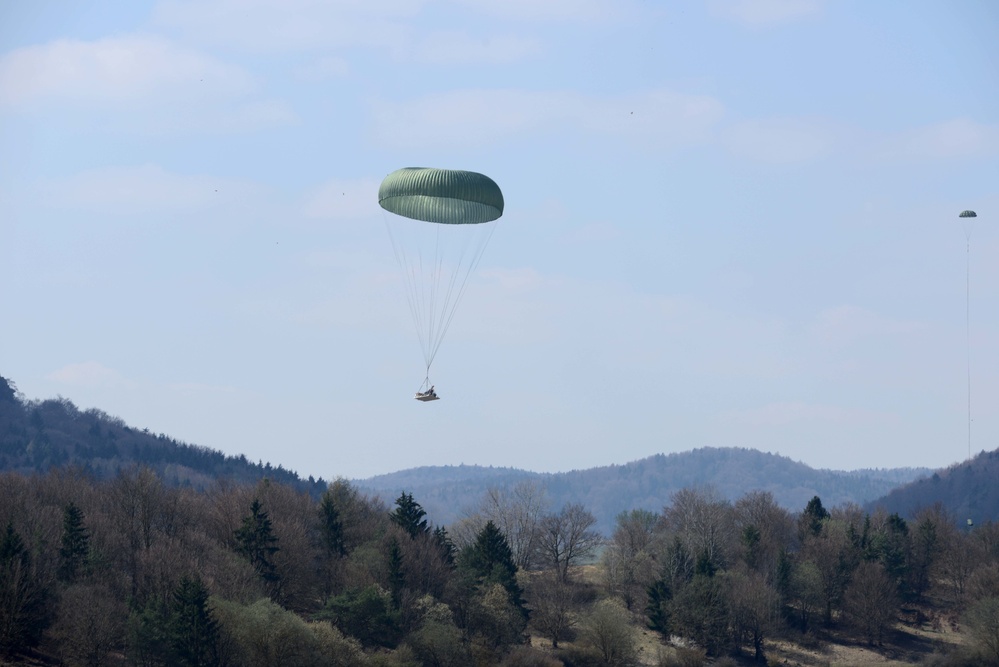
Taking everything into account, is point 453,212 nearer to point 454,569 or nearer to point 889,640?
point 454,569

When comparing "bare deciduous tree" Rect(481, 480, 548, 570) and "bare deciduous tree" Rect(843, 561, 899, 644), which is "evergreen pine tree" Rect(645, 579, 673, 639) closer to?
"bare deciduous tree" Rect(843, 561, 899, 644)

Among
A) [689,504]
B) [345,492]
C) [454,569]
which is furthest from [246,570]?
[689,504]

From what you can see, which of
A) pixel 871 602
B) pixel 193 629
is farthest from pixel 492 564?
pixel 871 602

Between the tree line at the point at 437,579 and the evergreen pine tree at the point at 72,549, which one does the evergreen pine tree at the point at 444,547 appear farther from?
→ the evergreen pine tree at the point at 72,549

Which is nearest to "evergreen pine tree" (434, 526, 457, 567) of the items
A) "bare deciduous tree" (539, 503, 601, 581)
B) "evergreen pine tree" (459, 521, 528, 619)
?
"evergreen pine tree" (459, 521, 528, 619)

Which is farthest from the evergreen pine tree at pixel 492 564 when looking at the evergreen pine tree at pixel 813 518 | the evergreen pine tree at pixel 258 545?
the evergreen pine tree at pixel 813 518

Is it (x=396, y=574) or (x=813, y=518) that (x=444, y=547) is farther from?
(x=813, y=518)
